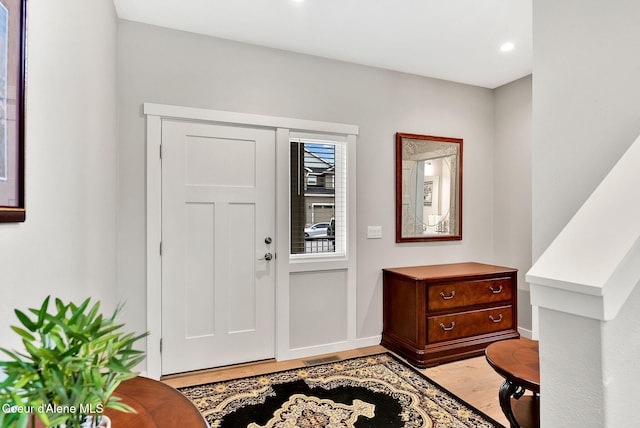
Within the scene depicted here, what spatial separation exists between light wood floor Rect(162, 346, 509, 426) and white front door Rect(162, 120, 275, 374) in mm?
89

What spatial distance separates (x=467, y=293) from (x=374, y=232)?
3.24 ft

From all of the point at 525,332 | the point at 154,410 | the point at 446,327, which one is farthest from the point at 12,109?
the point at 525,332

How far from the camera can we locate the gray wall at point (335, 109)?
2660mm

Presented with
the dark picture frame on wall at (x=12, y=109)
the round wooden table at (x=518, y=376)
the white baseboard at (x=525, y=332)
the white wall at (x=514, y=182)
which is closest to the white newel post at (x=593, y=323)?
the round wooden table at (x=518, y=376)

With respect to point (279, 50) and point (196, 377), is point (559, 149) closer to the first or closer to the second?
point (279, 50)

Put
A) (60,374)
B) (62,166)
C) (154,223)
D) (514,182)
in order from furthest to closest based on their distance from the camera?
1. (514,182)
2. (154,223)
3. (62,166)
4. (60,374)

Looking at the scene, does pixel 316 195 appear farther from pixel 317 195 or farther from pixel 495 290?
pixel 495 290

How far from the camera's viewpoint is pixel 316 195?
10.6 feet

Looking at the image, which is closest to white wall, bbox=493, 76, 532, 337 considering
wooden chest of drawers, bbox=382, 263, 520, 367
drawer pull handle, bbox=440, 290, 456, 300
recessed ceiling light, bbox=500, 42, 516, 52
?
wooden chest of drawers, bbox=382, 263, 520, 367

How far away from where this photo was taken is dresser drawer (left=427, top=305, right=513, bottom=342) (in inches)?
120

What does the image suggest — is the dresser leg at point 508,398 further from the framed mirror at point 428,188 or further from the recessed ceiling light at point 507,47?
the recessed ceiling light at point 507,47

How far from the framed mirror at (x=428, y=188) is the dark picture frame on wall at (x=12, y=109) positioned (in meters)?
3.00

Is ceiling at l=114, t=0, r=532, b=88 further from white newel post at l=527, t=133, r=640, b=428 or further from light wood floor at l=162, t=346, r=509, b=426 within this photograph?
light wood floor at l=162, t=346, r=509, b=426

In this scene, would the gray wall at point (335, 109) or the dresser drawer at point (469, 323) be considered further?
the dresser drawer at point (469, 323)
